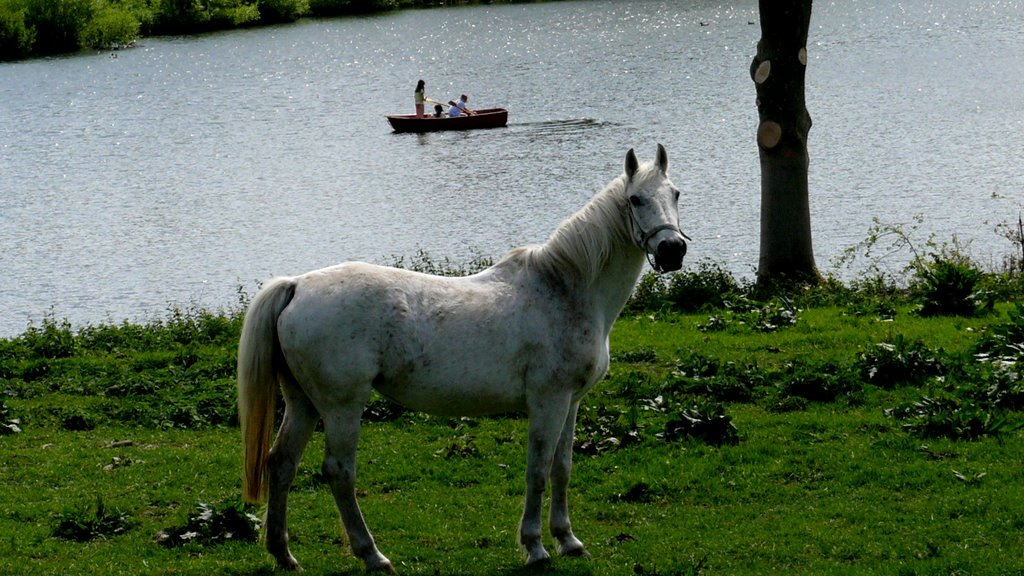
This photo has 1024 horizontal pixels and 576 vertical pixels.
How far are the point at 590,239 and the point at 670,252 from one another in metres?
0.71

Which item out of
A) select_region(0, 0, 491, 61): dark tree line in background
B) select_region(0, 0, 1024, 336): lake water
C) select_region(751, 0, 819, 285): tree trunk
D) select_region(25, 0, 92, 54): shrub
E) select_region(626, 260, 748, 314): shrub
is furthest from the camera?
select_region(25, 0, 92, 54): shrub

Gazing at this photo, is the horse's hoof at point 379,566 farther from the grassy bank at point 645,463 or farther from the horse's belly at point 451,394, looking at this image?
the horse's belly at point 451,394

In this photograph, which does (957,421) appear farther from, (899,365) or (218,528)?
(218,528)

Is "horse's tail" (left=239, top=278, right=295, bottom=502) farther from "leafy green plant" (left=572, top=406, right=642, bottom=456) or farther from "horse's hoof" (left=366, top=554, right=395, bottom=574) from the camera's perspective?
"leafy green plant" (left=572, top=406, right=642, bottom=456)

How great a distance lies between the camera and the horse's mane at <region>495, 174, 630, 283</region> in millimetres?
7836

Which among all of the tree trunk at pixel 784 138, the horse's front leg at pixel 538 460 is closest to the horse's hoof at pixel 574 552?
the horse's front leg at pixel 538 460

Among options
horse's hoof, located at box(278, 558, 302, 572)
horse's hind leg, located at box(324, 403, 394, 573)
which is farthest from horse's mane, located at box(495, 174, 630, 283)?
horse's hoof, located at box(278, 558, 302, 572)

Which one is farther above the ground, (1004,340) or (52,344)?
(1004,340)

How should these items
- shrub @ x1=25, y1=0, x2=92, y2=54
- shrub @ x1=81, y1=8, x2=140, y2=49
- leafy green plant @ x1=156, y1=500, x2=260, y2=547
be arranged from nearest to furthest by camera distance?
leafy green plant @ x1=156, y1=500, x2=260, y2=547 < shrub @ x1=25, y1=0, x2=92, y2=54 < shrub @ x1=81, y1=8, x2=140, y2=49

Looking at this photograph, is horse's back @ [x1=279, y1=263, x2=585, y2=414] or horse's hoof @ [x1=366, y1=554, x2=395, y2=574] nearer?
horse's back @ [x1=279, y1=263, x2=585, y2=414]

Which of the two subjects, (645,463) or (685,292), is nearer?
(645,463)

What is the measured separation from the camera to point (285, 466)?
25.2 feet

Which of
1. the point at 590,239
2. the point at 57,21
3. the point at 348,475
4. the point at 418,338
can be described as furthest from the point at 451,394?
the point at 57,21

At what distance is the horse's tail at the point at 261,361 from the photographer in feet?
24.6
